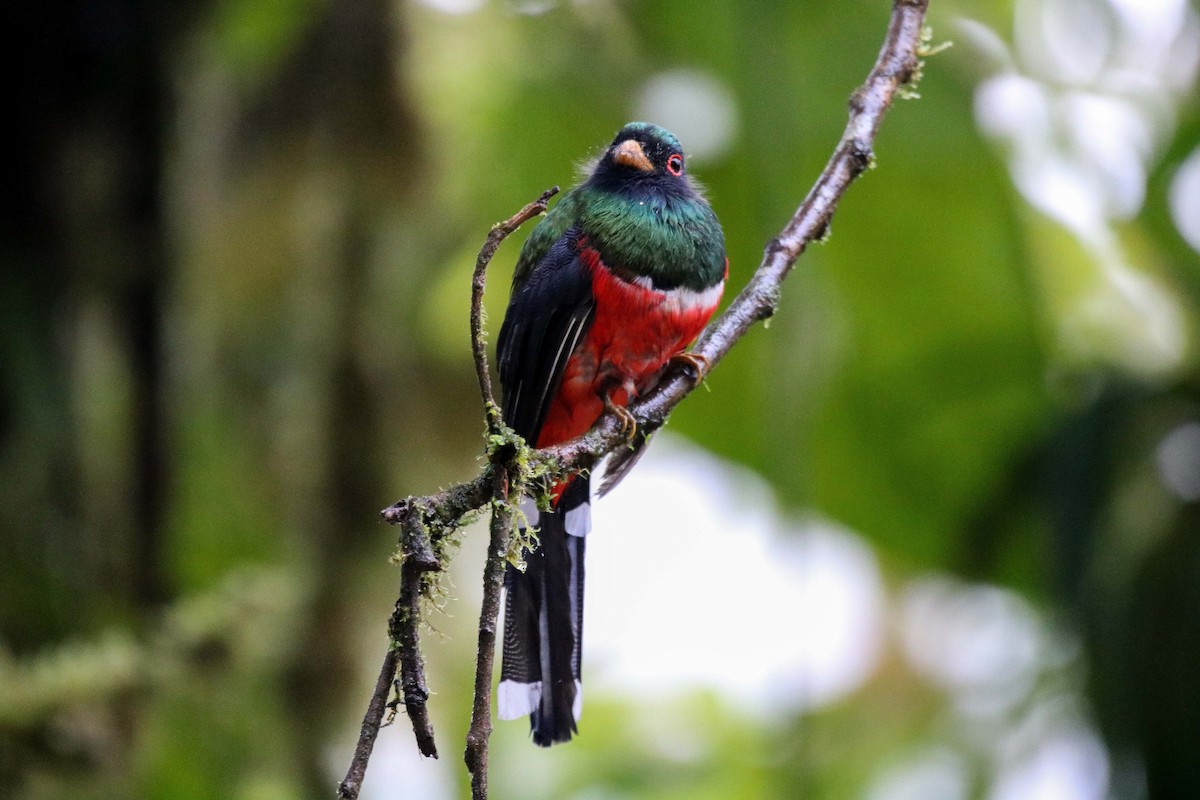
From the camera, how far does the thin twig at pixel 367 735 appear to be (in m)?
0.95

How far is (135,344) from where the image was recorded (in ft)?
10.3

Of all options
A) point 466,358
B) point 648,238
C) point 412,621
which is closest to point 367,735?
point 412,621

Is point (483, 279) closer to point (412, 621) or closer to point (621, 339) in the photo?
point (412, 621)

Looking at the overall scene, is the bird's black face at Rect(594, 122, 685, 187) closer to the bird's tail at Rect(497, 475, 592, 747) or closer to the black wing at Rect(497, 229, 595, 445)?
the black wing at Rect(497, 229, 595, 445)

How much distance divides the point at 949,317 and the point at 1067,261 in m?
0.54

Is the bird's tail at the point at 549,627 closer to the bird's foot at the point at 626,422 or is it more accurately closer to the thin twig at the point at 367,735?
the bird's foot at the point at 626,422

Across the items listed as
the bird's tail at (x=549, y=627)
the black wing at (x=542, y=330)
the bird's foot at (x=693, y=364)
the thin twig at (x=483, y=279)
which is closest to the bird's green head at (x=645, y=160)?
the black wing at (x=542, y=330)

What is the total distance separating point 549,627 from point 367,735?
71 cm

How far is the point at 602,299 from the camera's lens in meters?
1.89

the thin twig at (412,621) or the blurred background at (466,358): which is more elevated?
the blurred background at (466,358)

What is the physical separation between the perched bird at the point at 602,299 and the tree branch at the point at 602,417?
0.09m

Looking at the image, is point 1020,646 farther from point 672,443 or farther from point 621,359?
point 621,359

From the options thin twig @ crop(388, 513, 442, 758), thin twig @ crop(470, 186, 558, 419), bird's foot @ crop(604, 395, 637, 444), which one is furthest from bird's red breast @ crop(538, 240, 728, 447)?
thin twig @ crop(388, 513, 442, 758)

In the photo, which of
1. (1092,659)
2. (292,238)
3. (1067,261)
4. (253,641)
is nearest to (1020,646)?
(1092,659)
